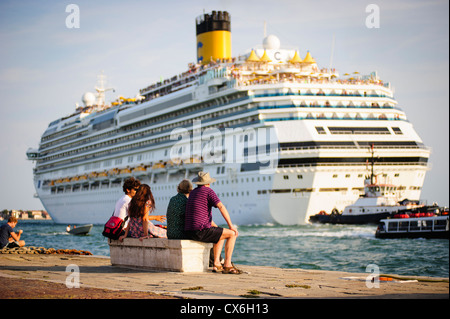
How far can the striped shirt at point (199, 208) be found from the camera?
883 centimetres

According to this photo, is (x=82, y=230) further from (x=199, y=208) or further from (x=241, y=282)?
(x=241, y=282)

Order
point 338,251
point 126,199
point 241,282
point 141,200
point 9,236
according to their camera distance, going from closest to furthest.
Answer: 1. point 241,282
2. point 141,200
3. point 126,199
4. point 9,236
5. point 338,251

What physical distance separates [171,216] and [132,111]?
51555 millimetres

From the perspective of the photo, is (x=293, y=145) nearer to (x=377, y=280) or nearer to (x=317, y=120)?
(x=317, y=120)

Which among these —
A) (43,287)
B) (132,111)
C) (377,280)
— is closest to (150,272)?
(43,287)

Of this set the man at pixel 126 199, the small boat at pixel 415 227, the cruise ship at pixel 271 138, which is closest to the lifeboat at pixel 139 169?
the cruise ship at pixel 271 138

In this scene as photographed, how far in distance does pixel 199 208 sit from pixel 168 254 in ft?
2.56

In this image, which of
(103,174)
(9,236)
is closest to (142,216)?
(9,236)

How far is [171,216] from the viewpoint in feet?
30.1

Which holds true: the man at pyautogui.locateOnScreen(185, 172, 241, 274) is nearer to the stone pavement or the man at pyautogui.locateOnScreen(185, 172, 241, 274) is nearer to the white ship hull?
the stone pavement

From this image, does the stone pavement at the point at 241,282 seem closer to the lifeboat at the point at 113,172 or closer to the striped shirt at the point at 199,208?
the striped shirt at the point at 199,208

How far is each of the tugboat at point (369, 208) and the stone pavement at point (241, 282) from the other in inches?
1144

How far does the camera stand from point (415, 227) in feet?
102

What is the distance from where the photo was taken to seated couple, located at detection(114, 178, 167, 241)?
369 inches
